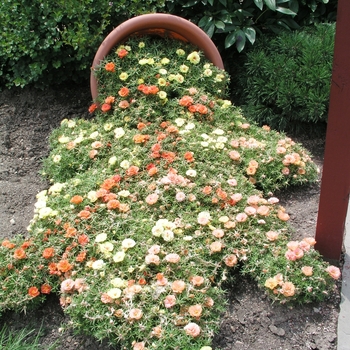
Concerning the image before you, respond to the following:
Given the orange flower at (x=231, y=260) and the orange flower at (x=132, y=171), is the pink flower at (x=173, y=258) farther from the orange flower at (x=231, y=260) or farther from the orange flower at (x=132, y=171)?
the orange flower at (x=132, y=171)

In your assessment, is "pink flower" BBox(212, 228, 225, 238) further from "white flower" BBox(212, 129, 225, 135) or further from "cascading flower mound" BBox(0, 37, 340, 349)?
"white flower" BBox(212, 129, 225, 135)

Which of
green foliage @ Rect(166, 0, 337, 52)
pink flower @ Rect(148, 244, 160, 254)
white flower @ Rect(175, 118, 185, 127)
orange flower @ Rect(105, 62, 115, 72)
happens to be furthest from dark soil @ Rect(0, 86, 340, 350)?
green foliage @ Rect(166, 0, 337, 52)

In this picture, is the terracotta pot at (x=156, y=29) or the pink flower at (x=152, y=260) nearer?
the pink flower at (x=152, y=260)

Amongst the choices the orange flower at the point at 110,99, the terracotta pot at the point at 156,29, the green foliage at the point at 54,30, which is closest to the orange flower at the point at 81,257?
the orange flower at the point at 110,99

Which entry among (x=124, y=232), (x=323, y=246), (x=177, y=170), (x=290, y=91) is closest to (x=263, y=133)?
(x=290, y=91)

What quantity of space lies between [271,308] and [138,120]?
158cm

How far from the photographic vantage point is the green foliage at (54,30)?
3.98 m

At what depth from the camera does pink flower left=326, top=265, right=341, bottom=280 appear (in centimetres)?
263

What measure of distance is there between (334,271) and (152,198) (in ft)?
3.36

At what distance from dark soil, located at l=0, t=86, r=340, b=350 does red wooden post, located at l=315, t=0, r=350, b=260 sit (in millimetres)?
284

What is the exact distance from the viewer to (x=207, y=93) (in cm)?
380

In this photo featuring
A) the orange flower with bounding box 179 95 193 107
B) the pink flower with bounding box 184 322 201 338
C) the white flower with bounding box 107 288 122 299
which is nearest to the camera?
the pink flower with bounding box 184 322 201 338

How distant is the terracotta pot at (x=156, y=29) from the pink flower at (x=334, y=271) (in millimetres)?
1868

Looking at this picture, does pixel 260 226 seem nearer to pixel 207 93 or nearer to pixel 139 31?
pixel 207 93
